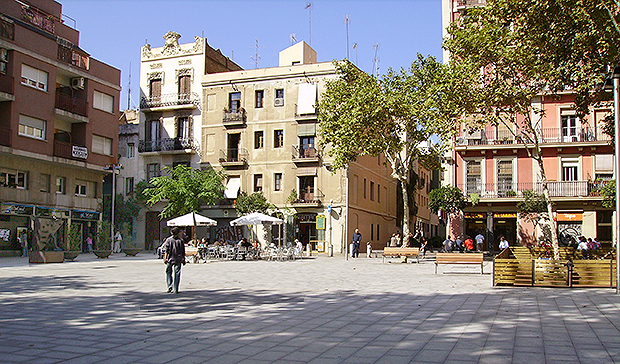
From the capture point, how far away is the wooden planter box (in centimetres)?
2562

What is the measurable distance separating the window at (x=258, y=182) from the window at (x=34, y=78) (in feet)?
51.8

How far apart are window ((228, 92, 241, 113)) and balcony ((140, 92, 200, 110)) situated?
2708 millimetres

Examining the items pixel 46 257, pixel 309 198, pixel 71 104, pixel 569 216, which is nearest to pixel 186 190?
pixel 309 198

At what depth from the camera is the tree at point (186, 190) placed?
41.6m

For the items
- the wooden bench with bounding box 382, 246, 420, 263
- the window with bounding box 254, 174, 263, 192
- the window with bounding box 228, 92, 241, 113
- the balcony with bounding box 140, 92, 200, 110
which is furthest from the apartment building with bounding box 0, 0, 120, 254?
the wooden bench with bounding box 382, 246, 420, 263

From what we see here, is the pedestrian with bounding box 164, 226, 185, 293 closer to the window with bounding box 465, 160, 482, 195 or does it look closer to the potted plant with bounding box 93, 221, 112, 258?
the potted plant with bounding box 93, 221, 112, 258

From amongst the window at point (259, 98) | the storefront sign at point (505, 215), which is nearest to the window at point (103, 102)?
the window at point (259, 98)

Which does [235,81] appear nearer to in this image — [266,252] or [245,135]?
[245,135]

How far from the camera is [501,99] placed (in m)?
20.1

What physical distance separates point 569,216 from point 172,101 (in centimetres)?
3093

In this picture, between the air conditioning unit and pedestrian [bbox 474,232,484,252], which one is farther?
the air conditioning unit

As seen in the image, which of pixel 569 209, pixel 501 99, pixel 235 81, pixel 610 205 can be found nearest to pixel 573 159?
pixel 569 209

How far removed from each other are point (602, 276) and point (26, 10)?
3509 cm

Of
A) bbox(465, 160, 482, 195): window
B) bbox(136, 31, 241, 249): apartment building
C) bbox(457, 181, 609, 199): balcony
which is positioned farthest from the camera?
bbox(136, 31, 241, 249): apartment building
